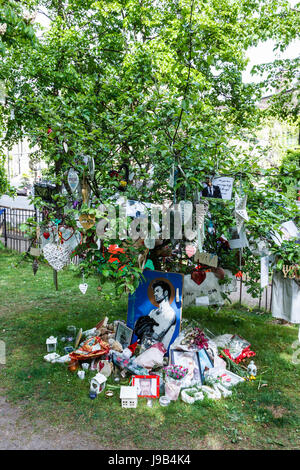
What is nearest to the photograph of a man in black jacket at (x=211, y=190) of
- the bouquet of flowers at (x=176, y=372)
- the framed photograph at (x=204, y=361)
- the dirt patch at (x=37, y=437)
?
the framed photograph at (x=204, y=361)

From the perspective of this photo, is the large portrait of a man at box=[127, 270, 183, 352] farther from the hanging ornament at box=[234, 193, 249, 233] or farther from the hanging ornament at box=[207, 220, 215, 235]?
the hanging ornament at box=[234, 193, 249, 233]

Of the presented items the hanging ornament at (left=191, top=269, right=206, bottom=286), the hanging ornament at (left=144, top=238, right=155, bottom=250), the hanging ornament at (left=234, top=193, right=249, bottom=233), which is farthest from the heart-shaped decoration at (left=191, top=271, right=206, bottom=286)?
the hanging ornament at (left=234, top=193, right=249, bottom=233)

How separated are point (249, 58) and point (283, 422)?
30.9 ft

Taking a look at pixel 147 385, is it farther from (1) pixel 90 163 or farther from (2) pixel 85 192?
(1) pixel 90 163

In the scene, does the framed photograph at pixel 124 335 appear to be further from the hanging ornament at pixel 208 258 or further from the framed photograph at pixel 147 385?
the hanging ornament at pixel 208 258

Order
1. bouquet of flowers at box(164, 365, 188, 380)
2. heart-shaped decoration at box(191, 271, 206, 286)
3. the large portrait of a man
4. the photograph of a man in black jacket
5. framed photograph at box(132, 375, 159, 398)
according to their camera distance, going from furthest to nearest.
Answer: heart-shaped decoration at box(191, 271, 206, 286) < the large portrait of a man < the photograph of a man in black jacket < bouquet of flowers at box(164, 365, 188, 380) < framed photograph at box(132, 375, 159, 398)

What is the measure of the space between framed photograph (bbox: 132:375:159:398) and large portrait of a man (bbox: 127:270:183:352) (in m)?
0.89

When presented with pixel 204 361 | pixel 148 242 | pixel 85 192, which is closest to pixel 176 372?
pixel 204 361

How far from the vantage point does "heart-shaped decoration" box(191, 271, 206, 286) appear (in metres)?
5.57

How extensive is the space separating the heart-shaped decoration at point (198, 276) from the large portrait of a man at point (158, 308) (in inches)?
13.0

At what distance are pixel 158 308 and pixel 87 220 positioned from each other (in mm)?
2141

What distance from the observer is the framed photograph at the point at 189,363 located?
14.7 ft
